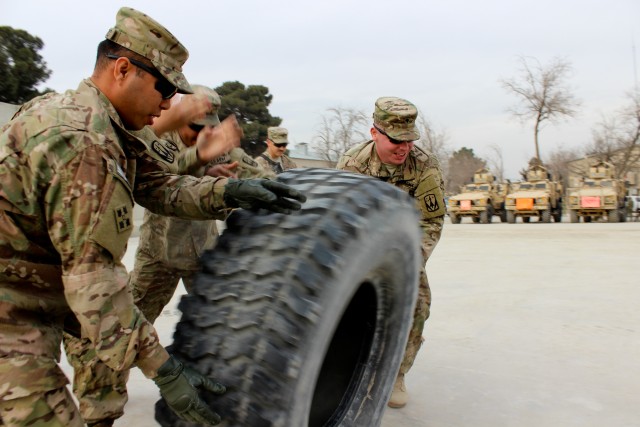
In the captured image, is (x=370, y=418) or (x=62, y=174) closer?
(x=62, y=174)

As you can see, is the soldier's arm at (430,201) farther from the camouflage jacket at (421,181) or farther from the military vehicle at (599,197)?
the military vehicle at (599,197)

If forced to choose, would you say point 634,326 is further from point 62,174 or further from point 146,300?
point 62,174

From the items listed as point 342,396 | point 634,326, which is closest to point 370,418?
point 342,396

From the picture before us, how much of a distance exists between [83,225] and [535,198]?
21604mm

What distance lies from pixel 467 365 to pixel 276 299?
2.59 m

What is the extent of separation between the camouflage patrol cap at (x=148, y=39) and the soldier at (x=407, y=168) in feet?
5.83

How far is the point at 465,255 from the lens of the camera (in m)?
9.92

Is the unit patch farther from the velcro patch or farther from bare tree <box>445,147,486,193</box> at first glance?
bare tree <box>445,147,486,193</box>

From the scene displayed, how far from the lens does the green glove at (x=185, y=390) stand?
151 cm

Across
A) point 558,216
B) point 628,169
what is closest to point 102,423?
point 558,216

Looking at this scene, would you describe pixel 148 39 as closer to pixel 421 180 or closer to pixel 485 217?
pixel 421 180

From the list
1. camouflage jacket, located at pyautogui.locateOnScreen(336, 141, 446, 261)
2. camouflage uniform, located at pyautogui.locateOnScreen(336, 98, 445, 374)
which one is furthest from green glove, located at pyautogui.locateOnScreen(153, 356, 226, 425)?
camouflage jacket, located at pyautogui.locateOnScreen(336, 141, 446, 261)

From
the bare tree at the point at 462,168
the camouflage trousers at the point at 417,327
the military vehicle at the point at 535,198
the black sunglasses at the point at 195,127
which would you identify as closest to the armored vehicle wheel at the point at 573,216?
the military vehicle at the point at 535,198

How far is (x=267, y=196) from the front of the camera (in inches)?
71.2
